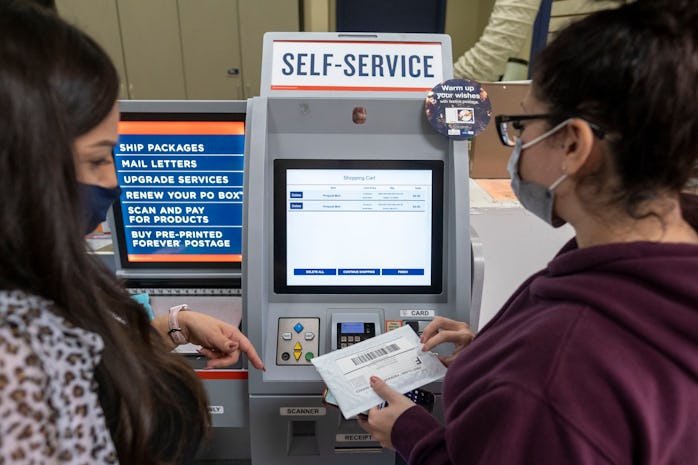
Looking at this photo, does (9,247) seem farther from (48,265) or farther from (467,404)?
(467,404)

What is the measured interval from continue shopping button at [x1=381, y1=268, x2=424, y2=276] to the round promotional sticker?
0.36 metres

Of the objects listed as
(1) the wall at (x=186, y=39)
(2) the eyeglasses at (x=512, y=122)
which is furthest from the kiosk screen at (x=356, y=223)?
(1) the wall at (x=186, y=39)

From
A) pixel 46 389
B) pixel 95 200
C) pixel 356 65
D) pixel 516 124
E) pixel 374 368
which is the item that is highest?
pixel 356 65

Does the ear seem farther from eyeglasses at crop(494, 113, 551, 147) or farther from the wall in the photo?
the wall

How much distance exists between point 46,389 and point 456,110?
1033 millimetres

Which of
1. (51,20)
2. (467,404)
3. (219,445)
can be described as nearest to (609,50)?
(467,404)

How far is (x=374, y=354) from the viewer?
1144 mm

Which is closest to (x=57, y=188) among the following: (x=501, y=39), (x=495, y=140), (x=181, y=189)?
(x=181, y=189)

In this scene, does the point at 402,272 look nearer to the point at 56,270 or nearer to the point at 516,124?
the point at 516,124

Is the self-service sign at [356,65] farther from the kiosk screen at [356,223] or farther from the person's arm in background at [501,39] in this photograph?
the person's arm in background at [501,39]

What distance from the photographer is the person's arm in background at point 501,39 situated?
2953 mm

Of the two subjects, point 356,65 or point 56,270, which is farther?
point 356,65

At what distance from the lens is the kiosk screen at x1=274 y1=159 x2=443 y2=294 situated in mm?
1279

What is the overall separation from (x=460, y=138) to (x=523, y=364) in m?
0.72
